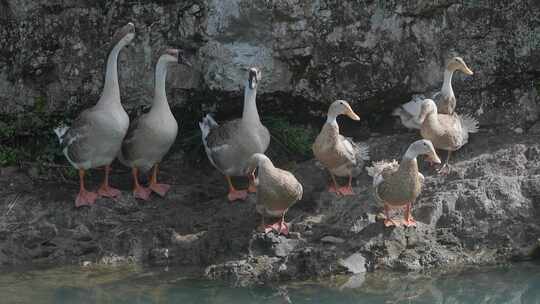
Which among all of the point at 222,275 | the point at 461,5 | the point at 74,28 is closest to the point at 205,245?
the point at 222,275

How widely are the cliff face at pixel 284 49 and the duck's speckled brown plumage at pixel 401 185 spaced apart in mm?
1675

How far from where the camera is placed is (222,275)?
8.67 m

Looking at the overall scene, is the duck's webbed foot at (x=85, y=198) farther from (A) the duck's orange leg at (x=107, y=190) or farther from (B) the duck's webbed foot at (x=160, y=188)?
(B) the duck's webbed foot at (x=160, y=188)

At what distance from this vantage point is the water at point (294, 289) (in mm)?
8352

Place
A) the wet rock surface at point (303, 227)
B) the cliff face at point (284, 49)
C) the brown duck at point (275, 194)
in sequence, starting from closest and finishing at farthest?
the wet rock surface at point (303, 227) → the brown duck at point (275, 194) → the cliff face at point (284, 49)

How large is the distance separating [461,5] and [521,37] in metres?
0.74

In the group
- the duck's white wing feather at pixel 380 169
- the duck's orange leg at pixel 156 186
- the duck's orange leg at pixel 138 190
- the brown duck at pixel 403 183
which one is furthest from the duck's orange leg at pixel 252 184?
the brown duck at pixel 403 183

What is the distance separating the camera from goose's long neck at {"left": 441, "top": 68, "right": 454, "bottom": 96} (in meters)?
10.2

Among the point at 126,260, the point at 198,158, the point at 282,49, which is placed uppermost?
the point at 282,49

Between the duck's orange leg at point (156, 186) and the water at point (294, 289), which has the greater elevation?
the duck's orange leg at point (156, 186)

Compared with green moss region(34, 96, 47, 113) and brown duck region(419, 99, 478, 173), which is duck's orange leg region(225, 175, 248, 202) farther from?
green moss region(34, 96, 47, 113)

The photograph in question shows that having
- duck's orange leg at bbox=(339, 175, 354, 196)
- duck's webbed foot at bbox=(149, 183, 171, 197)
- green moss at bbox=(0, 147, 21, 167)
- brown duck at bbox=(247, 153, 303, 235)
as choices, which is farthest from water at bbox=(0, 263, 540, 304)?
green moss at bbox=(0, 147, 21, 167)

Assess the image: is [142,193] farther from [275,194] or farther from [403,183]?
[403,183]

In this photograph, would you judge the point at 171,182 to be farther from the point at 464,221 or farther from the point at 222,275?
the point at 464,221
